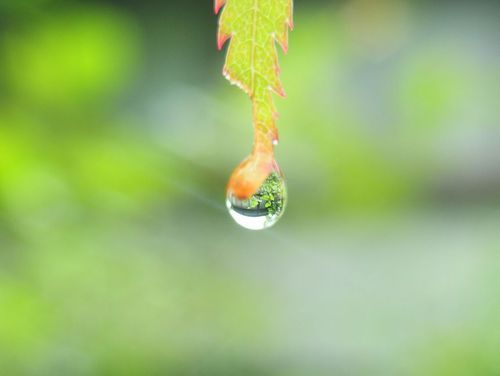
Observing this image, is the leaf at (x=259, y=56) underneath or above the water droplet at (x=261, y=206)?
underneath

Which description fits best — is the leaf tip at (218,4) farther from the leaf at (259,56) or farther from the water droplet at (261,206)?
the water droplet at (261,206)

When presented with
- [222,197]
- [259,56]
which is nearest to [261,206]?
[259,56]

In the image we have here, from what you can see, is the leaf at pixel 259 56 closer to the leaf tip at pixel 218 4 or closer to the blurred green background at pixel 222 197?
the leaf tip at pixel 218 4

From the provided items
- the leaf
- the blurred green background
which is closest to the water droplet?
the leaf

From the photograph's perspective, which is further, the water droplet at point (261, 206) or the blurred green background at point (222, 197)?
the blurred green background at point (222, 197)

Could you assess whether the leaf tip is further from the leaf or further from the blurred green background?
the blurred green background

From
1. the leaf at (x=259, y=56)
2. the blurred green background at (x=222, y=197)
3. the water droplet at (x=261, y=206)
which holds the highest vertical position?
the blurred green background at (x=222, y=197)

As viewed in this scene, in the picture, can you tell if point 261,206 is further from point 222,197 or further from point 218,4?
point 222,197

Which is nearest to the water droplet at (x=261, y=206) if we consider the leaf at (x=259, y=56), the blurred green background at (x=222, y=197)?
the leaf at (x=259, y=56)
